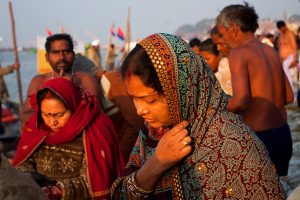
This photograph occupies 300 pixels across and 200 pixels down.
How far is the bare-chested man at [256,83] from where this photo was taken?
136 inches

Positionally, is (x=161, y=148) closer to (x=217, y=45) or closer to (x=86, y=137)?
(x=86, y=137)

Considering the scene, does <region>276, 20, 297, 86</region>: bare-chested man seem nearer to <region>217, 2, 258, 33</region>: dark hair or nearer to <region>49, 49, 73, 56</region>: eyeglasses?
<region>49, 49, 73, 56</region>: eyeglasses

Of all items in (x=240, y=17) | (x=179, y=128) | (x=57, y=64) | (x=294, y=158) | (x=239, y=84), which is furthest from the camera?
(x=294, y=158)

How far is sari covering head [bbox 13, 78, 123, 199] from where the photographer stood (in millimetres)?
3197

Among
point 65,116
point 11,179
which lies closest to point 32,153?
point 65,116

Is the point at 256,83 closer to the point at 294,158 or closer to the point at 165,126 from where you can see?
the point at 165,126

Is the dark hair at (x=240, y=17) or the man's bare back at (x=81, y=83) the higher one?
the dark hair at (x=240, y=17)

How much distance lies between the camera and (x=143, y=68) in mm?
1946

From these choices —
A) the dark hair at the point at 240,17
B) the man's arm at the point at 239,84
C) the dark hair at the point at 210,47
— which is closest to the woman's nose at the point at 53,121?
the man's arm at the point at 239,84

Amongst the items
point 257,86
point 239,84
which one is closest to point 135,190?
point 239,84

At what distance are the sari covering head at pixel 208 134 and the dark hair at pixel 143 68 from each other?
0.03 metres

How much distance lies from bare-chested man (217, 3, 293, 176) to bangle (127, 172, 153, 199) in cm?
143

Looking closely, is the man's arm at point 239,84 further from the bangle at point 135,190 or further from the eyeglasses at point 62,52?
the eyeglasses at point 62,52

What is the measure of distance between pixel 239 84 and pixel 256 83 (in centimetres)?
16
